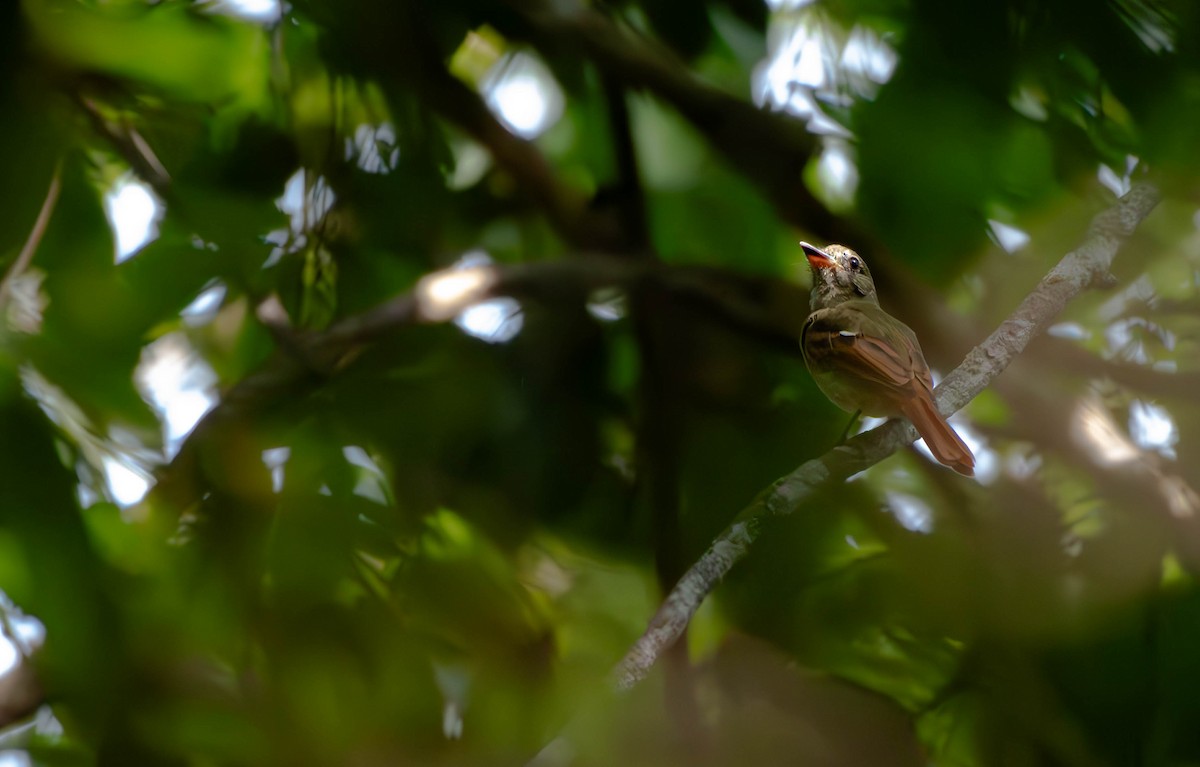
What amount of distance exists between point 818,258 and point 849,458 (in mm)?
215

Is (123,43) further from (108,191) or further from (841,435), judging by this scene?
(841,435)

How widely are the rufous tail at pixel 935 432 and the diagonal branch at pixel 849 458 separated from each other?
0.02 meters

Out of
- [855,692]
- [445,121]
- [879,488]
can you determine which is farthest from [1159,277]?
[445,121]

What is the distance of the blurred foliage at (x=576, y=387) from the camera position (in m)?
0.97

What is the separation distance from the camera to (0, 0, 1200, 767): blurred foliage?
0.97m

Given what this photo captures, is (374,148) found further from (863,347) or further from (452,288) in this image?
(863,347)

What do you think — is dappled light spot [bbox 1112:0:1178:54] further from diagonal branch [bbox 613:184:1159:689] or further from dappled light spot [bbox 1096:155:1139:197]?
diagonal branch [bbox 613:184:1159:689]

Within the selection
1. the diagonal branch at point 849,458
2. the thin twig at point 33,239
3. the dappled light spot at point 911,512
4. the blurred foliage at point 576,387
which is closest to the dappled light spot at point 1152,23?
the blurred foliage at point 576,387

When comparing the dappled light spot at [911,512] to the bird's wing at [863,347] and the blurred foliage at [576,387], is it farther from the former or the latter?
the bird's wing at [863,347]

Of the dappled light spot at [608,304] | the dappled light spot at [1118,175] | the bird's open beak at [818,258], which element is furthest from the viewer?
the dappled light spot at [608,304]

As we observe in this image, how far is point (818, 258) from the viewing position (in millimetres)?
944

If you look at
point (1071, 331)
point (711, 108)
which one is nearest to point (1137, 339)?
point (1071, 331)

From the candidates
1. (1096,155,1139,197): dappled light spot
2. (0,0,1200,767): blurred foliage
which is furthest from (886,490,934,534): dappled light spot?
(1096,155,1139,197): dappled light spot

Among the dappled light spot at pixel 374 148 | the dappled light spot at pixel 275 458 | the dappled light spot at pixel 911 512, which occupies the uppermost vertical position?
the dappled light spot at pixel 911 512
